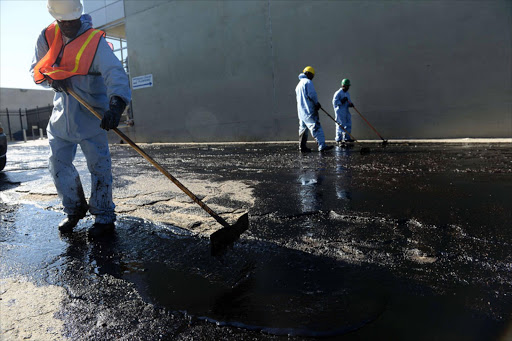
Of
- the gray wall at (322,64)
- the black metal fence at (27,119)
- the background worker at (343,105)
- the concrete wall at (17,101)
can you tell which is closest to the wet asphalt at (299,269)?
the background worker at (343,105)

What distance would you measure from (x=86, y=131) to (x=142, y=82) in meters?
13.9

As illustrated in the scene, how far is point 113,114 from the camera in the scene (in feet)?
7.94

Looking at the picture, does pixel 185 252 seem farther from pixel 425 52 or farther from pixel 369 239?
pixel 425 52

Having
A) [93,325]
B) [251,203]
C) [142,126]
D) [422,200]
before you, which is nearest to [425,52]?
[422,200]

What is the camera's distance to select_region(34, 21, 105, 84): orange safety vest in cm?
A: 250

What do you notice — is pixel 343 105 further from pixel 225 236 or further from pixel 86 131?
pixel 225 236

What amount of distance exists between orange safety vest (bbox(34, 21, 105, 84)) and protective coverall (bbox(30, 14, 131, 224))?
5cm

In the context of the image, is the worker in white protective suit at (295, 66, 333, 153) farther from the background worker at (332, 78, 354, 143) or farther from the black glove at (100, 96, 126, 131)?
the black glove at (100, 96, 126, 131)

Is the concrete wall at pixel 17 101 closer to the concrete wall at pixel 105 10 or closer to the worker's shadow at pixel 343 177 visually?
the concrete wall at pixel 105 10

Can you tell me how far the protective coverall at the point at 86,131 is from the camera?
2.55 meters

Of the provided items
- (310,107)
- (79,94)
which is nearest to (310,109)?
(310,107)

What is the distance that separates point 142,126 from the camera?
52.1 feet

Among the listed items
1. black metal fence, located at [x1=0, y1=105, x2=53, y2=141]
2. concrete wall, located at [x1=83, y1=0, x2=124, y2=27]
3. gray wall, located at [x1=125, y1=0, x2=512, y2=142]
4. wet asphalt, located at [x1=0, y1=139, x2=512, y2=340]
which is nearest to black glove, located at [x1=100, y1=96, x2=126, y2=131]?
wet asphalt, located at [x1=0, y1=139, x2=512, y2=340]

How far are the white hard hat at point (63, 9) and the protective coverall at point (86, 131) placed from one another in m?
0.11
